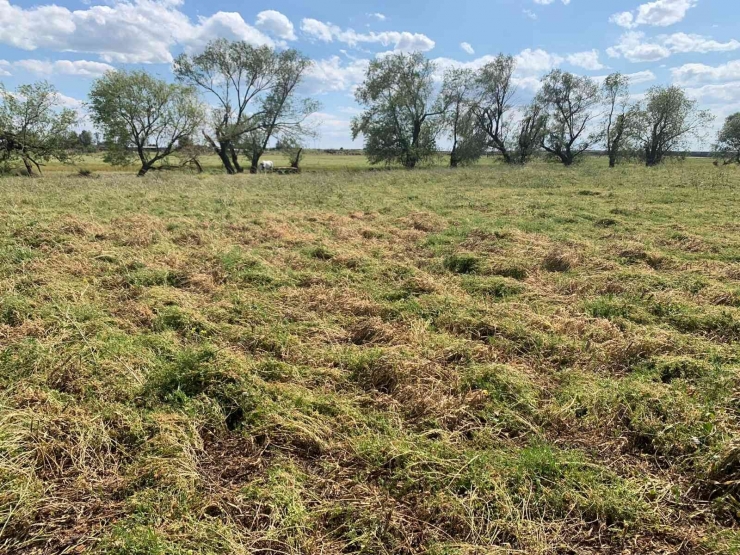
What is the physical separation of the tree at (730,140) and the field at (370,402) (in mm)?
62818

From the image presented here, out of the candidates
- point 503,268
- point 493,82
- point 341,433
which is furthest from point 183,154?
point 341,433

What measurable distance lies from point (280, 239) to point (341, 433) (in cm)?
713

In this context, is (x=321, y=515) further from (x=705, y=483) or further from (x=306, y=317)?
(x=306, y=317)

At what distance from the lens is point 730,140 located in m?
54.7

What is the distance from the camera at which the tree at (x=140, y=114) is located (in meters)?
32.4

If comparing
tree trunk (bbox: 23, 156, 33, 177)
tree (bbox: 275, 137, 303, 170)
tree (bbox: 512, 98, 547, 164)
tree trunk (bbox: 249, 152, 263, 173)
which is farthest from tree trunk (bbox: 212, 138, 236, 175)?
tree (bbox: 512, 98, 547, 164)

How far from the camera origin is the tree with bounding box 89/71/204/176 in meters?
32.4

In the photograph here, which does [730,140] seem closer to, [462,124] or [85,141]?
[462,124]

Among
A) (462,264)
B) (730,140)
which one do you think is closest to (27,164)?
(462,264)

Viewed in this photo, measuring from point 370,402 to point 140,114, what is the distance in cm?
3775

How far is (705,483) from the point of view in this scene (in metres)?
2.87

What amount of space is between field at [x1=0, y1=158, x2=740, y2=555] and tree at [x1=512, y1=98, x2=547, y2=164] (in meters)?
39.0

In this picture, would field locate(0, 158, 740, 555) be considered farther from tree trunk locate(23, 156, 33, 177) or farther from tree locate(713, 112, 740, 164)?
tree locate(713, 112, 740, 164)

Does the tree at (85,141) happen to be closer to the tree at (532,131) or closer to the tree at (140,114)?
the tree at (140,114)
